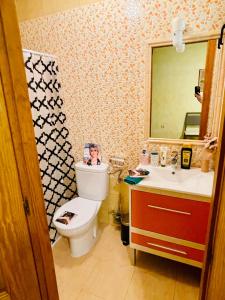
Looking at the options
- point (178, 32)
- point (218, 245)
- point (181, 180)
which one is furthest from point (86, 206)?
point (178, 32)

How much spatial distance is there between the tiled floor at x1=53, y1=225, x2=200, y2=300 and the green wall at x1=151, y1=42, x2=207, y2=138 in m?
1.17

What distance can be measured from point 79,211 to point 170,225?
85 cm

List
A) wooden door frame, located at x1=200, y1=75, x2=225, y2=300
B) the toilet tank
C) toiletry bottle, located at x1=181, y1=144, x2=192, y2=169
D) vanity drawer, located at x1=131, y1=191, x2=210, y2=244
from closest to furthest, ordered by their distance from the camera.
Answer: wooden door frame, located at x1=200, y1=75, x2=225, y2=300
vanity drawer, located at x1=131, y1=191, x2=210, y2=244
toiletry bottle, located at x1=181, y1=144, x2=192, y2=169
the toilet tank

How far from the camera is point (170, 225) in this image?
1.44m

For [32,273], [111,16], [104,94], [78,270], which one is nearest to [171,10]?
[111,16]

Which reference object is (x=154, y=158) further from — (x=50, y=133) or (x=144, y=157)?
(x=50, y=133)

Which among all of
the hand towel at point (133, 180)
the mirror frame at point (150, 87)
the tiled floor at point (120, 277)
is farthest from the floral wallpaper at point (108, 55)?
the tiled floor at point (120, 277)

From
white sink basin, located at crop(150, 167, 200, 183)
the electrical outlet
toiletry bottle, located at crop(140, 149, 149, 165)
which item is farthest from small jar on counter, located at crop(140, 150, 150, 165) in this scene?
the electrical outlet

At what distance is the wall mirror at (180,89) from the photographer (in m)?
1.52

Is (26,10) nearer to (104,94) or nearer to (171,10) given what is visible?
(104,94)

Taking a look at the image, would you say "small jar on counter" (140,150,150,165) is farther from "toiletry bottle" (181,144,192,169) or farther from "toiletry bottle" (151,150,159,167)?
"toiletry bottle" (181,144,192,169)

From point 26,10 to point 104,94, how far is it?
3.91 feet

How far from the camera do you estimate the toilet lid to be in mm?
1670

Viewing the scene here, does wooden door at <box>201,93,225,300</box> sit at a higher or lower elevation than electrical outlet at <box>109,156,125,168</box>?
higher
